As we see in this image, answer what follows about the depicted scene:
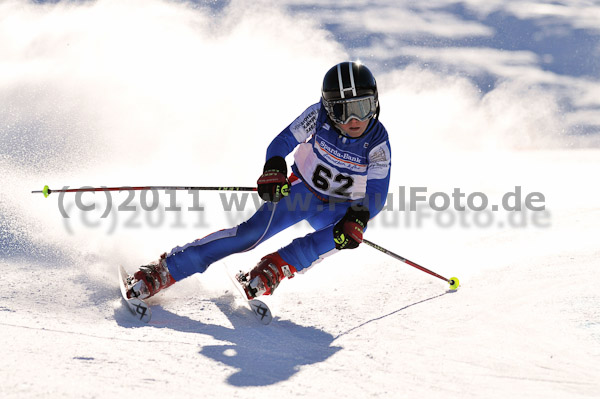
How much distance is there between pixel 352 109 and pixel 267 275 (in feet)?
4.19

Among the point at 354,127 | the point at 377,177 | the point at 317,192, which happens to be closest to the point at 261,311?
the point at 317,192

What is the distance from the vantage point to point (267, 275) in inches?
148

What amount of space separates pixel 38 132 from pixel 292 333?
539 centimetres

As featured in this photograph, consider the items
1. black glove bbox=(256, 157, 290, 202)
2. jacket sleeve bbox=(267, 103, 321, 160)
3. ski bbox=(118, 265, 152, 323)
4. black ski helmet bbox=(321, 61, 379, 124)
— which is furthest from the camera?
jacket sleeve bbox=(267, 103, 321, 160)

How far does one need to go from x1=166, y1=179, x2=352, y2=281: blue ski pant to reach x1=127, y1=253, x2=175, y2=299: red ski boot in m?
0.05

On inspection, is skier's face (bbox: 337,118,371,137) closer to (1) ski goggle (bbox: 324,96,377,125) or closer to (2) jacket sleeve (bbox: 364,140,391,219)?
(1) ski goggle (bbox: 324,96,377,125)

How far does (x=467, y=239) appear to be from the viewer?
5859 millimetres

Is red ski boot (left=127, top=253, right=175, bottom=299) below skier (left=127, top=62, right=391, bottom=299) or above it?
below

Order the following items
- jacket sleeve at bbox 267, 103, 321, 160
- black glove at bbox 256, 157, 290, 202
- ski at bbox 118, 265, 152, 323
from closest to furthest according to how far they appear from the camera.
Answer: ski at bbox 118, 265, 152, 323 < black glove at bbox 256, 157, 290, 202 < jacket sleeve at bbox 267, 103, 321, 160

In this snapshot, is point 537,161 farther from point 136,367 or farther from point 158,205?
point 136,367

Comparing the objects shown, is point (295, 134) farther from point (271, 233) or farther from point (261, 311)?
point (261, 311)

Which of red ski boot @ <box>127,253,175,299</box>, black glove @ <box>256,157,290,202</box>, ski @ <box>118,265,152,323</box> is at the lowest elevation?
ski @ <box>118,265,152,323</box>

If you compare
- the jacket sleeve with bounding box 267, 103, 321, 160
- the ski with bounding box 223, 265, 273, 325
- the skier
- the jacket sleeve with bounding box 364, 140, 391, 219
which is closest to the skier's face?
the skier

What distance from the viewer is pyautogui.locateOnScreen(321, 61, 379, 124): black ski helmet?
11.9 ft
